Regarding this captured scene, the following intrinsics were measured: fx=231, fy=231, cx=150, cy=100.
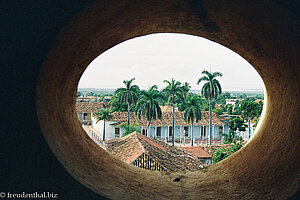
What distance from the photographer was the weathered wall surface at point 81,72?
182 cm

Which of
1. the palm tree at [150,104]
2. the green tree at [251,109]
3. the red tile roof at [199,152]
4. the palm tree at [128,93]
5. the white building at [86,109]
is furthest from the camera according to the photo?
the white building at [86,109]

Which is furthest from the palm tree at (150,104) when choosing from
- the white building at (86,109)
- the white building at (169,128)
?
the white building at (86,109)

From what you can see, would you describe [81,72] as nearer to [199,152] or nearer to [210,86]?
[199,152]

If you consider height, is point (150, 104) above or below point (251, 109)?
above

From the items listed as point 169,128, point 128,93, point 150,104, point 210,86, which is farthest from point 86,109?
point 210,86

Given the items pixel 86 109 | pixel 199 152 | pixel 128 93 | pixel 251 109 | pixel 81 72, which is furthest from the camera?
pixel 86 109

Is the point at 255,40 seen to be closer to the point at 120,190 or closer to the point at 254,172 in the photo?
the point at 254,172

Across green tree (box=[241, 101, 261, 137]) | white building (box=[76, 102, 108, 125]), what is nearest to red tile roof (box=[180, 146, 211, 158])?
green tree (box=[241, 101, 261, 137])

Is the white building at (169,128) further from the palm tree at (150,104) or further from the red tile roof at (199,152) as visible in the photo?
the red tile roof at (199,152)

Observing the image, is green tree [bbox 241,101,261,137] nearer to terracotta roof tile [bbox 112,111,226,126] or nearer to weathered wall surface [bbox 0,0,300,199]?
terracotta roof tile [bbox 112,111,226,126]

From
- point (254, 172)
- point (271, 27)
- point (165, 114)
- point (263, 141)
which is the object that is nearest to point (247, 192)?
point (254, 172)

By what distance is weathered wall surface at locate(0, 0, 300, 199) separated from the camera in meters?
1.82

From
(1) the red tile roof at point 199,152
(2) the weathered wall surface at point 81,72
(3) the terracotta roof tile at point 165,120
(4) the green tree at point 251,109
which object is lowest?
(1) the red tile roof at point 199,152

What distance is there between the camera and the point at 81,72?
9.93 feet
